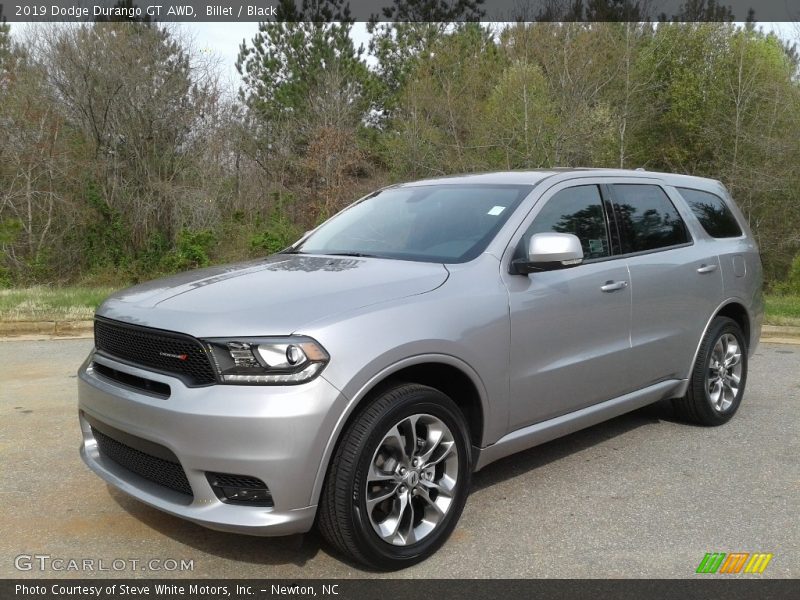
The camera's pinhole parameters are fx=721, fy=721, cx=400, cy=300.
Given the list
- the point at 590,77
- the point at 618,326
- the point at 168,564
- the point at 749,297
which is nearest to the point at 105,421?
the point at 168,564

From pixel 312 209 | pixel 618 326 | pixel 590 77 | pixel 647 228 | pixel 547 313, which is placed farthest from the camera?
pixel 312 209

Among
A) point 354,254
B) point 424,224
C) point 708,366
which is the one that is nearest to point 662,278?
point 708,366

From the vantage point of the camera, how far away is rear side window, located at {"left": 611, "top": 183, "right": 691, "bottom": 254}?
15.0ft

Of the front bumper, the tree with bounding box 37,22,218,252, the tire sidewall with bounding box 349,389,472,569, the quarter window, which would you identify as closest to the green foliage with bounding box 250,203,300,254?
the tree with bounding box 37,22,218,252

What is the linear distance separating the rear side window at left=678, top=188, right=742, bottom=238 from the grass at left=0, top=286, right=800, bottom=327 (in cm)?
465

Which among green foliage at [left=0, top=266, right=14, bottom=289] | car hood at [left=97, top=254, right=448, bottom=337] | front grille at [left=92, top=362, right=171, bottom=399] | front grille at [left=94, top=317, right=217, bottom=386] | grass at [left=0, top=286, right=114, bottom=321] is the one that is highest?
car hood at [left=97, top=254, right=448, bottom=337]

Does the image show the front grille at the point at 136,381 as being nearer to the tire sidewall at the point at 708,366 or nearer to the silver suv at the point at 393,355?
the silver suv at the point at 393,355

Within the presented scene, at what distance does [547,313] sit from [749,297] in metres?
2.59

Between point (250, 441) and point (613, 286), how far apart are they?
7.91ft

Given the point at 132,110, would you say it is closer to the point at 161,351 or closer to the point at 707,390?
the point at 707,390

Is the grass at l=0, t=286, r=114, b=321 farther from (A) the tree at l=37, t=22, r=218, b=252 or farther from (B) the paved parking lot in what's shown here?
(A) the tree at l=37, t=22, r=218, b=252

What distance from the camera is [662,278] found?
4.64 metres

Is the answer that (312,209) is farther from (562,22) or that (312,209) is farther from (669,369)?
(669,369)

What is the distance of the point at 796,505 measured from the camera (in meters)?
3.89
